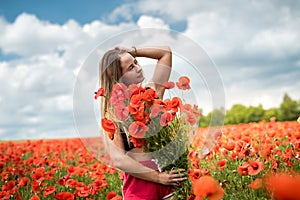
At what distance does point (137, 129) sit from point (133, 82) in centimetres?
37

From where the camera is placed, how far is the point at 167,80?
2.54 metres

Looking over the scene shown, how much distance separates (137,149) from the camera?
2.53 metres

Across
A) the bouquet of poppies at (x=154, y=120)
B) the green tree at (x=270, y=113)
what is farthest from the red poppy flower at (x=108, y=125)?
the green tree at (x=270, y=113)

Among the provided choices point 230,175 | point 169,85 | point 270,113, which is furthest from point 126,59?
point 270,113

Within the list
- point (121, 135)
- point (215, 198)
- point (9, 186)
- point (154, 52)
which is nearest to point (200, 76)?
point (154, 52)

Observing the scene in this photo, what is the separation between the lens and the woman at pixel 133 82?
2.53 meters

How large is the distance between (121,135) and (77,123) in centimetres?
30

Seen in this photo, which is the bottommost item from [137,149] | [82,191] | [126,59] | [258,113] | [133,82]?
[82,191]

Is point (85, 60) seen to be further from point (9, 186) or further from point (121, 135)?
point (9, 186)

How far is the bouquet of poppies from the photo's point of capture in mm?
2355

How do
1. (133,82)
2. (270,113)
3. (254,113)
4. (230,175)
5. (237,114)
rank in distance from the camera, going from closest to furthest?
(133,82) < (230,175) < (270,113) < (254,113) < (237,114)

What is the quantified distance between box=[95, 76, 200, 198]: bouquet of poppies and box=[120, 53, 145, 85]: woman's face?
8 cm

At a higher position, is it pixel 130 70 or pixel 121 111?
pixel 130 70

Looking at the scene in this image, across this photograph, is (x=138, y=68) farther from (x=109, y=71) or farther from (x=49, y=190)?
(x=49, y=190)
